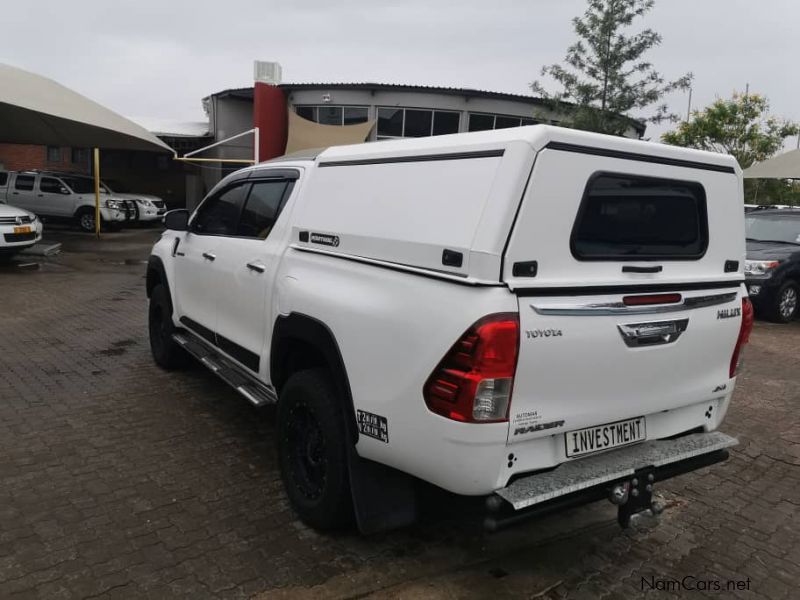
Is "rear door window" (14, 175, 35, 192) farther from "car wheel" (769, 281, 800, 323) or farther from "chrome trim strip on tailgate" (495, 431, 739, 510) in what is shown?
"chrome trim strip on tailgate" (495, 431, 739, 510)

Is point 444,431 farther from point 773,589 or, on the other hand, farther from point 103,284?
point 103,284

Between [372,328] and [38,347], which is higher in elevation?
[372,328]

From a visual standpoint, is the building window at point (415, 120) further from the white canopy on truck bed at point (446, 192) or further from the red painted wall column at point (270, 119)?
the white canopy on truck bed at point (446, 192)

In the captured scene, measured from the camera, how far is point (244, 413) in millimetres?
4887

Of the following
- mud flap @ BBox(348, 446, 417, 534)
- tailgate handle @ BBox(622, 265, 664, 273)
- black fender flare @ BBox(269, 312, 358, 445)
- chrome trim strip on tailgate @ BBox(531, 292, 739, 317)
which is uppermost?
tailgate handle @ BBox(622, 265, 664, 273)

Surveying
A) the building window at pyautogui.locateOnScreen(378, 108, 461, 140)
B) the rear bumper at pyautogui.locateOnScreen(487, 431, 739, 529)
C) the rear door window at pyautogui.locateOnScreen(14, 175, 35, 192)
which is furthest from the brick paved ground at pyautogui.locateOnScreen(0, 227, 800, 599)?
the building window at pyautogui.locateOnScreen(378, 108, 461, 140)

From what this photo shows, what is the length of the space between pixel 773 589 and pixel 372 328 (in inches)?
90.5

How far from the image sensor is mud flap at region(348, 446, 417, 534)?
2.79 metres

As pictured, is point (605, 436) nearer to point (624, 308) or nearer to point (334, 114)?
point (624, 308)

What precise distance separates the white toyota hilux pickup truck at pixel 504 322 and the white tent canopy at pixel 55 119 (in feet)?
39.8

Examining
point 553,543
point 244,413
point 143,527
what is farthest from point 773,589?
point 244,413

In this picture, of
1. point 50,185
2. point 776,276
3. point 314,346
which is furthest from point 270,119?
point 314,346

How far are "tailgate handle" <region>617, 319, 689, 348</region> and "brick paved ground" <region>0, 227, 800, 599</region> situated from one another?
98cm

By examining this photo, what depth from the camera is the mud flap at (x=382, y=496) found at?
9.14ft
